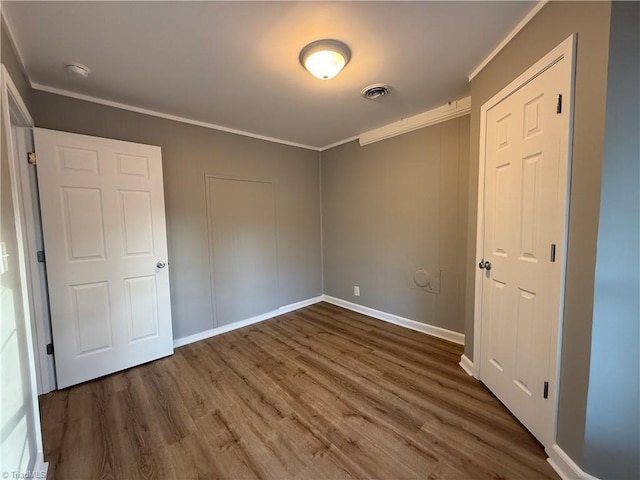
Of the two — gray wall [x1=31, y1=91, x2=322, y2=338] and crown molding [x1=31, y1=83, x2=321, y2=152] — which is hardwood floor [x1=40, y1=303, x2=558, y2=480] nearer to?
gray wall [x1=31, y1=91, x2=322, y2=338]

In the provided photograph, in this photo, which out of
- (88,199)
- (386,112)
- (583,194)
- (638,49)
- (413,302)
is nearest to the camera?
(638,49)

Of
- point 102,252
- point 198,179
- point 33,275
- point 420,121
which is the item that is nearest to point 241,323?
point 102,252

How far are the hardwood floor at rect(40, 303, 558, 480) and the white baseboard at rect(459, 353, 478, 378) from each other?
0.06 m

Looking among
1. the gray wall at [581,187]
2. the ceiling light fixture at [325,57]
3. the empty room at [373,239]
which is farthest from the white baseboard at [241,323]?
the gray wall at [581,187]

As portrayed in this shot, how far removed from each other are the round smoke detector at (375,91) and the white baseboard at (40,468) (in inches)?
127

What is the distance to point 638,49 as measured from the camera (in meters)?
1.07

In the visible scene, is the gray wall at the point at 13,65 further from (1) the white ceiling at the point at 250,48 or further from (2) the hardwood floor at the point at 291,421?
(2) the hardwood floor at the point at 291,421

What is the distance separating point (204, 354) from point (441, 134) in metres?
3.36

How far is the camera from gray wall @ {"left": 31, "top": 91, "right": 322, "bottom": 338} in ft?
7.50

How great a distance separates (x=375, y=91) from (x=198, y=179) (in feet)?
6.78

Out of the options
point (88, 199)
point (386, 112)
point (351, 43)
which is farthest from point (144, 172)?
point (386, 112)

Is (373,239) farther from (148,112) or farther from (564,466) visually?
(148,112)

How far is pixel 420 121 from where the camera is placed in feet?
A: 9.07

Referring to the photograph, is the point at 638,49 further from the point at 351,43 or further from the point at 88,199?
the point at 88,199
